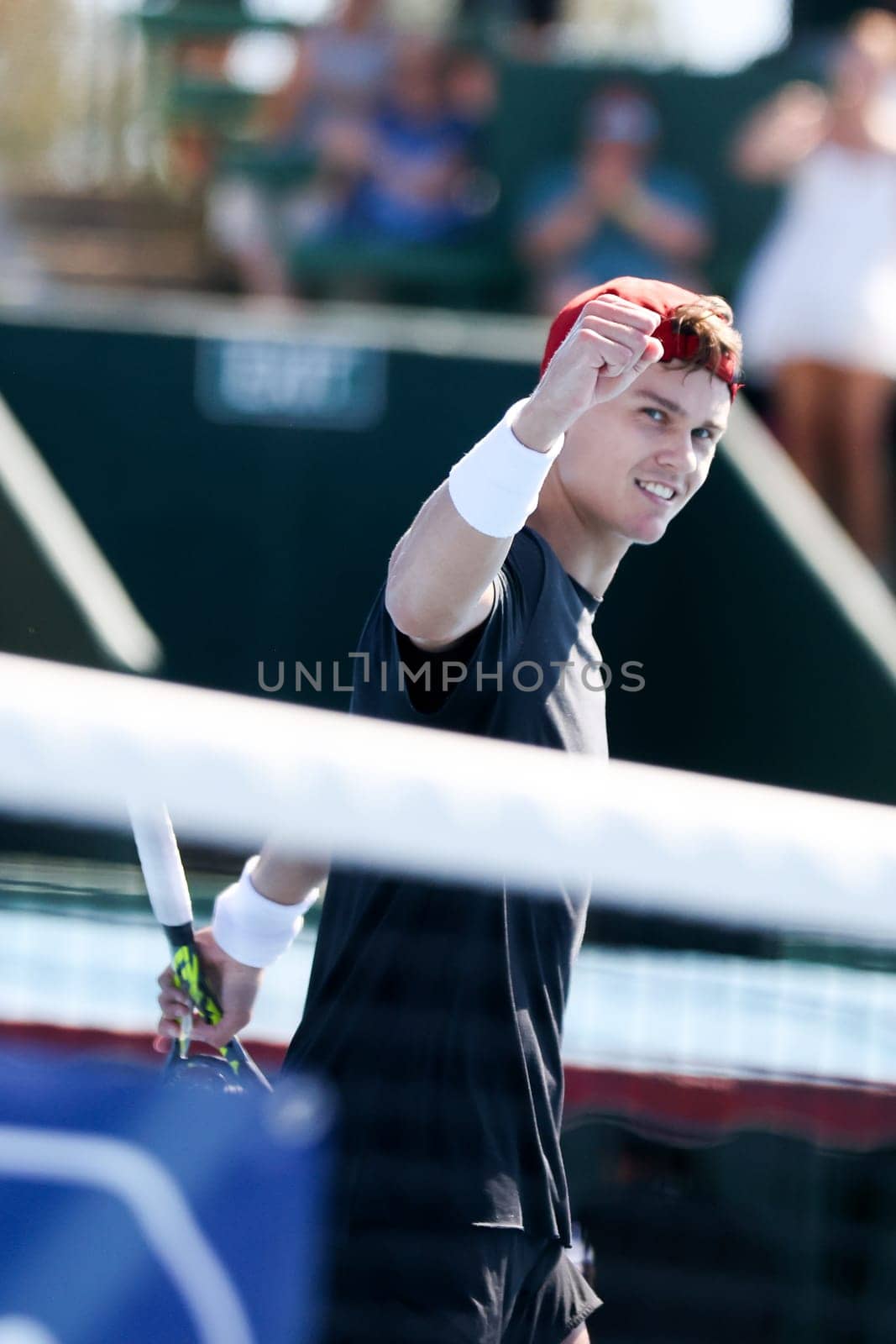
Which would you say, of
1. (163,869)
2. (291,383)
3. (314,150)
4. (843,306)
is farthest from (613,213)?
(163,869)

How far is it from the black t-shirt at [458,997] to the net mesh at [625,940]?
28 millimetres

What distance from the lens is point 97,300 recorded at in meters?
7.57

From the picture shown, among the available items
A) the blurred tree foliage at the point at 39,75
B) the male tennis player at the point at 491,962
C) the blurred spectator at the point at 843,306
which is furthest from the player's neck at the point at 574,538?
the blurred tree foliage at the point at 39,75

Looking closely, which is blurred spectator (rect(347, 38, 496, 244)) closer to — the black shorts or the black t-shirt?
the black t-shirt

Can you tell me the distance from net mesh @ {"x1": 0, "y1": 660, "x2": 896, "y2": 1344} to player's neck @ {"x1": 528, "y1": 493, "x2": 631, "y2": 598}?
1.21 feet

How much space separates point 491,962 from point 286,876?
287mm

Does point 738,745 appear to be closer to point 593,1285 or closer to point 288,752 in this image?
point 593,1285

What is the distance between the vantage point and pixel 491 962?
1.97 meters

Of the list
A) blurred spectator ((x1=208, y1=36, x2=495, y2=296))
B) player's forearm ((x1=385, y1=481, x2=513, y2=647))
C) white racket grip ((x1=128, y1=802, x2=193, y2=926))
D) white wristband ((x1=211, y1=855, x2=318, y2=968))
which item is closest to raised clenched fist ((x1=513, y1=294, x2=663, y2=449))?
player's forearm ((x1=385, y1=481, x2=513, y2=647))

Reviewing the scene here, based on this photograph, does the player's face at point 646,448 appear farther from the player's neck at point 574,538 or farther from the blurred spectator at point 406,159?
the blurred spectator at point 406,159

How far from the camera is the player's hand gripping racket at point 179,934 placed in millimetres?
1958

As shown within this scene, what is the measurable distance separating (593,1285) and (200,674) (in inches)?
153

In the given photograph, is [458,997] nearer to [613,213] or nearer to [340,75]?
[613,213]

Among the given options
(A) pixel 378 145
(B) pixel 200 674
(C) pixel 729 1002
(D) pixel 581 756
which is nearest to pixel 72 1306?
(D) pixel 581 756
